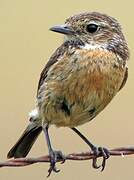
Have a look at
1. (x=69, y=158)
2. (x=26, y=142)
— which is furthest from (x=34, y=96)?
(x=69, y=158)

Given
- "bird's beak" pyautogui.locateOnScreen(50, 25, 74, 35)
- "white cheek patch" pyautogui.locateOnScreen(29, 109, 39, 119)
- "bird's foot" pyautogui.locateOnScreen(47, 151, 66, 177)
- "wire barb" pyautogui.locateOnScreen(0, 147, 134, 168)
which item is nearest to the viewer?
"wire barb" pyautogui.locateOnScreen(0, 147, 134, 168)

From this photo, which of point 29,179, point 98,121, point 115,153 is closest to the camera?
point 115,153

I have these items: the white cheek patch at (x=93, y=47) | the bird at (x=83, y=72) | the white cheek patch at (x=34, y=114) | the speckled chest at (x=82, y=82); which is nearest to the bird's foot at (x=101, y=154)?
the bird at (x=83, y=72)

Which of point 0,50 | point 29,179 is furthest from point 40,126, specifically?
point 0,50

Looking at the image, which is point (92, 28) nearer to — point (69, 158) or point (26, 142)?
point (26, 142)

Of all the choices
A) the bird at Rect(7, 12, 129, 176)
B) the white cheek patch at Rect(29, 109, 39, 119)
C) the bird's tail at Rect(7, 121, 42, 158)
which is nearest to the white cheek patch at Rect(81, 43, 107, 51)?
the bird at Rect(7, 12, 129, 176)

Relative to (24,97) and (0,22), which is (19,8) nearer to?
(0,22)

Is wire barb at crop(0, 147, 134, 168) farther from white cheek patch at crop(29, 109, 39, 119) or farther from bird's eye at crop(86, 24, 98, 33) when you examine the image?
white cheek patch at crop(29, 109, 39, 119)

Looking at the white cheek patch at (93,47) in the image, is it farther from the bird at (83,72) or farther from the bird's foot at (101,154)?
the bird's foot at (101,154)
